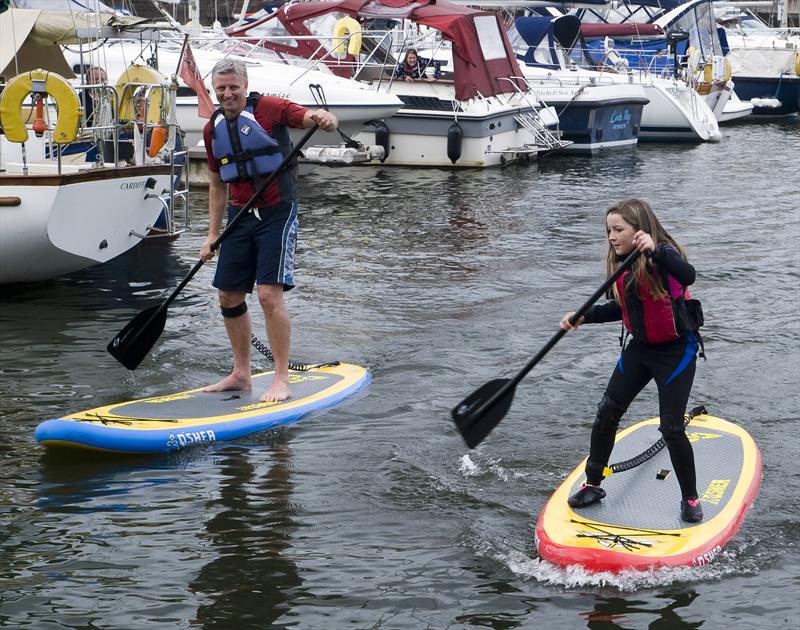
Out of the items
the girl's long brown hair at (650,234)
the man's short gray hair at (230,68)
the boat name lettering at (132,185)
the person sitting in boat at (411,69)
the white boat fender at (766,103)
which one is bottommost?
the boat name lettering at (132,185)

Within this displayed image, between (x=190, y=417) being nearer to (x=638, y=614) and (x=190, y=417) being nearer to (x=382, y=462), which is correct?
(x=382, y=462)

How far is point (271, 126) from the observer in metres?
6.78

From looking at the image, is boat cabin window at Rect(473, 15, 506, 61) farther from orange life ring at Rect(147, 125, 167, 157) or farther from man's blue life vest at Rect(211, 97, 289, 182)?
man's blue life vest at Rect(211, 97, 289, 182)

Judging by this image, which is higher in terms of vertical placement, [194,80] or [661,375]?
[194,80]

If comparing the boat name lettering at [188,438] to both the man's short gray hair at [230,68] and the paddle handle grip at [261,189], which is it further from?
the man's short gray hair at [230,68]

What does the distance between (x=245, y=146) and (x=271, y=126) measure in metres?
0.19

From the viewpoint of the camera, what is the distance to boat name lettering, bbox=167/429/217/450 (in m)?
6.34

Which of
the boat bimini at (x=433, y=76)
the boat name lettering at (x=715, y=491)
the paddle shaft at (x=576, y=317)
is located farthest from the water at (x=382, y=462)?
the boat bimini at (x=433, y=76)

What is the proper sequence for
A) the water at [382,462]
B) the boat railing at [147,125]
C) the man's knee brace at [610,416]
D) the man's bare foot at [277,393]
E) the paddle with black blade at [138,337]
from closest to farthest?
1. the water at [382,462]
2. the man's knee brace at [610,416]
3. the man's bare foot at [277,393]
4. the paddle with black blade at [138,337]
5. the boat railing at [147,125]

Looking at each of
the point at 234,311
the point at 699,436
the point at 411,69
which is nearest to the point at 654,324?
the point at 699,436

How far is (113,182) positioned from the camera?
32.7 ft

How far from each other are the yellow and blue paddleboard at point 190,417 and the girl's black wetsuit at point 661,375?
7.25 ft

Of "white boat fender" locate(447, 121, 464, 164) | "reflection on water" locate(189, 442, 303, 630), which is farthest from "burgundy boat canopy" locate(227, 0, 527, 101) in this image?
"reflection on water" locate(189, 442, 303, 630)

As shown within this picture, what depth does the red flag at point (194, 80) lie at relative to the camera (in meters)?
16.6
